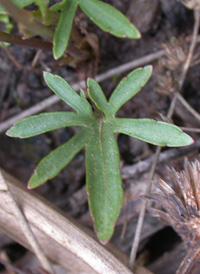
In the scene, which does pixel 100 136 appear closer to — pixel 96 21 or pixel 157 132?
pixel 157 132

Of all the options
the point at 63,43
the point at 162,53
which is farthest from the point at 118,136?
the point at 63,43

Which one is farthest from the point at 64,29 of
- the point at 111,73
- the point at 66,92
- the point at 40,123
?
the point at 111,73

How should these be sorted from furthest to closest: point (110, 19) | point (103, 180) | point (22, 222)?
1. point (22, 222)
2. point (103, 180)
3. point (110, 19)

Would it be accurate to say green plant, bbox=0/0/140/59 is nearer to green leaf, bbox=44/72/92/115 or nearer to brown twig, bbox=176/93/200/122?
green leaf, bbox=44/72/92/115

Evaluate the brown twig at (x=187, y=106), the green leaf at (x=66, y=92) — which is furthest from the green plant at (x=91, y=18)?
the brown twig at (x=187, y=106)

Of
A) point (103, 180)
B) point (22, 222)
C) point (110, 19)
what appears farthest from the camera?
point (22, 222)

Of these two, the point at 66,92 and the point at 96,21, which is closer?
the point at 96,21
